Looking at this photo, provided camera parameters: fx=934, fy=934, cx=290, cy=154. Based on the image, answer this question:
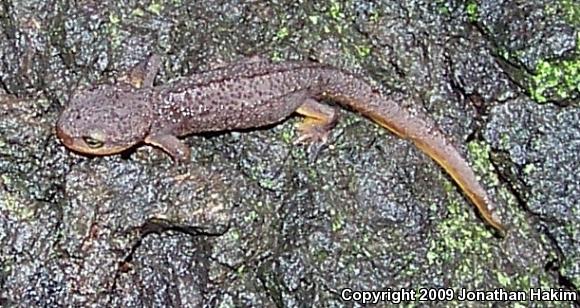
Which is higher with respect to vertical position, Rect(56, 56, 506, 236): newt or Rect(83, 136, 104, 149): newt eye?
Rect(56, 56, 506, 236): newt

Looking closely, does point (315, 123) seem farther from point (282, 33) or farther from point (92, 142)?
point (92, 142)

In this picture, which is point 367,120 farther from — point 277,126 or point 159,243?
point 159,243

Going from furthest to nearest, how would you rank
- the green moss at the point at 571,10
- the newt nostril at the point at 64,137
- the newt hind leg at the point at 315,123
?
the green moss at the point at 571,10, the newt hind leg at the point at 315,123, the newt nostril at the point at 64,137

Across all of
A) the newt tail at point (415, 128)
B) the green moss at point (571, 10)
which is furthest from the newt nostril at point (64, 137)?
the green moss at point (571, 10)

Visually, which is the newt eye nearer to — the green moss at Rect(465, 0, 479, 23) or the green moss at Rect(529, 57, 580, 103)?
the green moss at Rect(465, 0, 479, 23)

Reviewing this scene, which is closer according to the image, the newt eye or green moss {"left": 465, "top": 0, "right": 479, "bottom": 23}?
the newt eye

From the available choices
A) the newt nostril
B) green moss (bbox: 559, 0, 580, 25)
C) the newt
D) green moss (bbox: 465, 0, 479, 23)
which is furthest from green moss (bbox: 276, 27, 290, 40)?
green moss (bbox: 559, 0, 580, 25)

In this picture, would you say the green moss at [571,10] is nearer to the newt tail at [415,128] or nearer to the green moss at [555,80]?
the green moss at [555,80]

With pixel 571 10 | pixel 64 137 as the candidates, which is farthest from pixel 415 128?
pixel 64 137
